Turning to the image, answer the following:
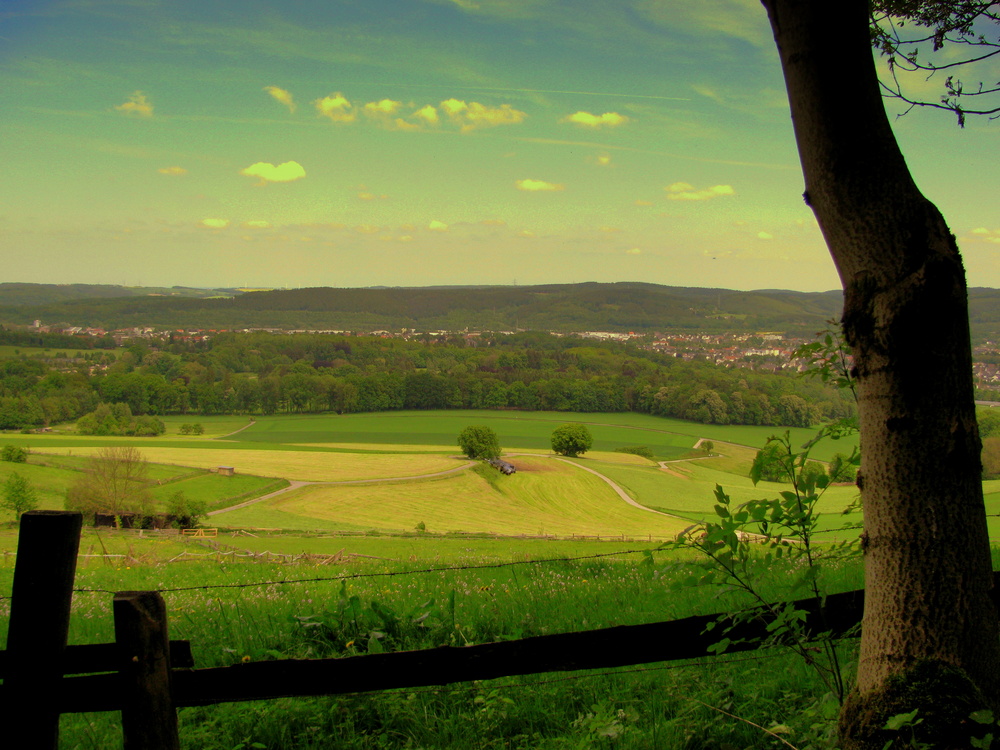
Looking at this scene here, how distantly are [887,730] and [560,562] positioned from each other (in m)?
6.09

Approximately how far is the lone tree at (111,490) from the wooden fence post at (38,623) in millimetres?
46886

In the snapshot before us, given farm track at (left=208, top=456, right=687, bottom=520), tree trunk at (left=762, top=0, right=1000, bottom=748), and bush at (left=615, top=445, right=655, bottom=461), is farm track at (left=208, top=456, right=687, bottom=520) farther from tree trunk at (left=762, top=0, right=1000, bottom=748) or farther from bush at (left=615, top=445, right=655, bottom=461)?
tree trunk at (left=762, top=0, right=1000, bottom=748)

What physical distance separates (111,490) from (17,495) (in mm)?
7024

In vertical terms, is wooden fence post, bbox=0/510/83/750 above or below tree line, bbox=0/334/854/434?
above

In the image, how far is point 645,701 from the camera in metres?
3.86

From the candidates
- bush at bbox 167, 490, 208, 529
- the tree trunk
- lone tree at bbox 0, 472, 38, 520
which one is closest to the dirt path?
bush at bbox 167, 490, 208, 529

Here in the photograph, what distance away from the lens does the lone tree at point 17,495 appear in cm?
4738

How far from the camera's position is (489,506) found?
5909cm

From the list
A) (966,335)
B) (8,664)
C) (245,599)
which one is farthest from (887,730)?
(245,599)

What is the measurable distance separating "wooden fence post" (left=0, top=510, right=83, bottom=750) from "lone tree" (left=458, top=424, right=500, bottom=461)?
77.4 meters

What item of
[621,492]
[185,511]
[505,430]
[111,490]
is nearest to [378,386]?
[505,430]

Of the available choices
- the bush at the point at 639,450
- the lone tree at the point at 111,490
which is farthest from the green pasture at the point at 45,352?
A: the bush at the point at 639,450

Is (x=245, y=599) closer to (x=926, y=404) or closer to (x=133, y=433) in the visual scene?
(x=926, y=404)

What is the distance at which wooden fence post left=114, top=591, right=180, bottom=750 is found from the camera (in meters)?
2.69
